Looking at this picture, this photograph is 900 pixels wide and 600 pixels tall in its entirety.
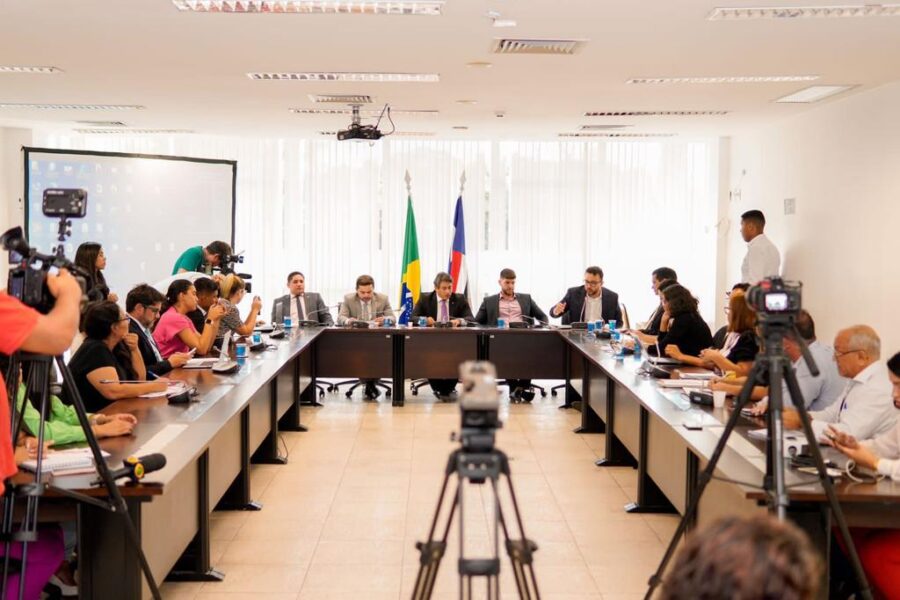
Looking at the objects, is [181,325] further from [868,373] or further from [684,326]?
[868,373]

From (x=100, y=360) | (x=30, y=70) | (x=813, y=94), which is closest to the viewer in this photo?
(x=100, y=360)

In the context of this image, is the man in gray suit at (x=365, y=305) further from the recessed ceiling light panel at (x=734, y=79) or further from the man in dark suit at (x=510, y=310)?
the recessed ceiling light panel at (x=734, y=79)

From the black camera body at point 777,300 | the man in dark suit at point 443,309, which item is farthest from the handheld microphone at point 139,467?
the man in dark suit at point 443,309

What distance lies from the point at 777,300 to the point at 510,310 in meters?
6.07

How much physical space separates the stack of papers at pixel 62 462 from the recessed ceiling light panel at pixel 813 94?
19.4 ft

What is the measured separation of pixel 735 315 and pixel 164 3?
3.36 meters

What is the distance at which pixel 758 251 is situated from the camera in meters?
8.98

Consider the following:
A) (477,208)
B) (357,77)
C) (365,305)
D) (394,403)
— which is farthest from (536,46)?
(477,208)

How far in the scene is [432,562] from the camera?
2.43m

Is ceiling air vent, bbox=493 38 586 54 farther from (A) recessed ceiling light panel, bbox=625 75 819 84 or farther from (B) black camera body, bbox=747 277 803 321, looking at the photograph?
(B) black camera body, bbox=747 277 803 321

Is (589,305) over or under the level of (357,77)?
under

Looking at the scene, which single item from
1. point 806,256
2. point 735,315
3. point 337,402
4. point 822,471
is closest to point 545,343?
point 337,402

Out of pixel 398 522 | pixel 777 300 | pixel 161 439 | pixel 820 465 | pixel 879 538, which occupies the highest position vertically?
pixel 777 300

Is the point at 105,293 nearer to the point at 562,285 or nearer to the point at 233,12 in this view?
the point at 233,12
